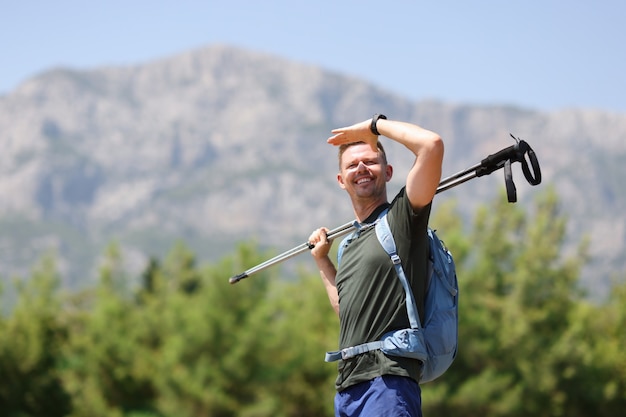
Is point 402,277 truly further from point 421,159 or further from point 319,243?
point 319,243

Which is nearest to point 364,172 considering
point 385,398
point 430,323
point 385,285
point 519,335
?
point 385,285

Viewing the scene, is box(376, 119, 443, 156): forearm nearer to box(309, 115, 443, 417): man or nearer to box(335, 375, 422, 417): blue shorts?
box(309, 115, 443, 417): man

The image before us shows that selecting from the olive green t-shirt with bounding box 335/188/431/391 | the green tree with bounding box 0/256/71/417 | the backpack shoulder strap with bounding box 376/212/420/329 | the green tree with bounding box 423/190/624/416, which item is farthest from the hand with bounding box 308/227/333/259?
the green tree with bounding box 423/190/624/416

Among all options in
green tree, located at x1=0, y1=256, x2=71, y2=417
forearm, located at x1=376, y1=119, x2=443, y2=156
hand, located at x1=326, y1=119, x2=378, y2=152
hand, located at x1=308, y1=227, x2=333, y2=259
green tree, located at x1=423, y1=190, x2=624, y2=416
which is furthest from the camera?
green tree, located at x1=423, y1=190, x2=624, y2=416

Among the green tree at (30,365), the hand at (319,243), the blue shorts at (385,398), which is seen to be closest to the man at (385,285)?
the blue shorts at (385,398)

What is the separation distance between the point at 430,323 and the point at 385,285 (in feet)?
0.69

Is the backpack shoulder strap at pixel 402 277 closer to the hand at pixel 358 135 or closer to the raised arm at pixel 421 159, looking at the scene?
the raised arm at pixel 421 159

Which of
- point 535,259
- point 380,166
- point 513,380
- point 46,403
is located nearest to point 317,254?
point 380,166

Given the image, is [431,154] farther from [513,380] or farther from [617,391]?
Result: [617,391]

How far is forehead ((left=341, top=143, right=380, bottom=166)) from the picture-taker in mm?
3723

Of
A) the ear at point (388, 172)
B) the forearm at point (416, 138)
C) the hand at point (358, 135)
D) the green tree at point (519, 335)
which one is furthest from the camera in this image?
the green tree at point (519, 335)

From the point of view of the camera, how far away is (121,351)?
33.8m

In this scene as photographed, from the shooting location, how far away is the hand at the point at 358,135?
367cm

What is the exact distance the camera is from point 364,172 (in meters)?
3.72
